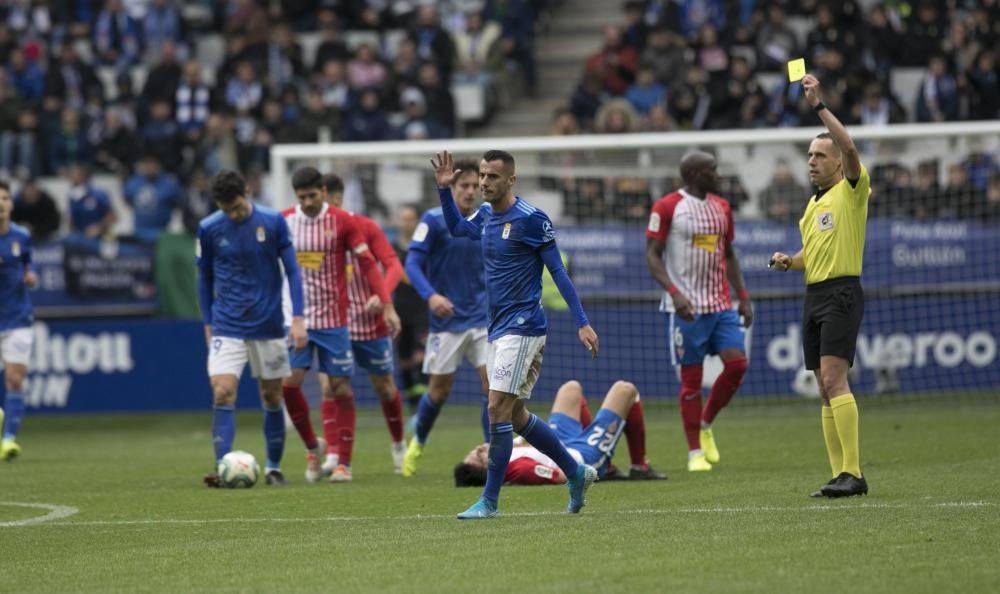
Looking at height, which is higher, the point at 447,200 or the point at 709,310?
the point at 447,200

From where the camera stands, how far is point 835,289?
10.7m

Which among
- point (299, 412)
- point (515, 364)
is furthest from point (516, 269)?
point (299, 412)

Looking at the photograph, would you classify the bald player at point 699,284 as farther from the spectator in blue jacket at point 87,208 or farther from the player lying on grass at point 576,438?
the spectator in blue jacket at point 87,208

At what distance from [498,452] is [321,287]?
4481mm

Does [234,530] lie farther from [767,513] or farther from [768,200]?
[768,200]

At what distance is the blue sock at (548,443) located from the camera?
1005 centimetres

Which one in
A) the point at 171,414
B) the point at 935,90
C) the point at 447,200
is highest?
the point at 935,90

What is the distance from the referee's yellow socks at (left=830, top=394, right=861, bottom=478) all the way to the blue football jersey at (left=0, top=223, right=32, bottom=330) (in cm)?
936

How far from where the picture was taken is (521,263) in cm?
1009

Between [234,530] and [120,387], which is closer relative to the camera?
[234,530]

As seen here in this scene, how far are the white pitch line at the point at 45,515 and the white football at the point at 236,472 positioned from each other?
56.5 inches

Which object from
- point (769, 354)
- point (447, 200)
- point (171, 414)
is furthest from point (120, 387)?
point (447, 200)

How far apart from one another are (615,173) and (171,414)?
7.04 m

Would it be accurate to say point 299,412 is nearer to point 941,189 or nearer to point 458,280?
point 458,280
